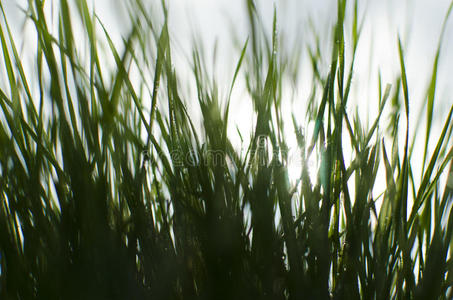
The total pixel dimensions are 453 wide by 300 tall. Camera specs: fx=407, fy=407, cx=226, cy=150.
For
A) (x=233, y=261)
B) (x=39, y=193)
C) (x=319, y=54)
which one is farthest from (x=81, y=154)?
(x=319, y=54)

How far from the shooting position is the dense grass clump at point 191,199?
0.39 metres

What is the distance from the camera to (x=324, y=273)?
39cm

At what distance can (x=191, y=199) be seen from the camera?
42 cm

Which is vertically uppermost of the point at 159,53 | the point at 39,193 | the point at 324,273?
the point at 159,53

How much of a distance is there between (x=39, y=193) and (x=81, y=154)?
0.21 ft

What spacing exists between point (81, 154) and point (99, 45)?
0.66 ft

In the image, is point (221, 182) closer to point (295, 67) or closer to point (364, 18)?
point (295, 67)

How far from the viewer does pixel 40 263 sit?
422mm

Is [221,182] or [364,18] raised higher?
[364,18]

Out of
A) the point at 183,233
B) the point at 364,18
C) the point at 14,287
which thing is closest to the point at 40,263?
the point at 14,287

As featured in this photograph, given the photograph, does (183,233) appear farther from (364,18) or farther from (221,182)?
(364,18)

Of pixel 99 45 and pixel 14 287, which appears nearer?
pixel 14 287

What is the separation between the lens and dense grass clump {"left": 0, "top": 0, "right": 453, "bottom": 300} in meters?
0.39

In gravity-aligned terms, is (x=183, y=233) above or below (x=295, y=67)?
below
